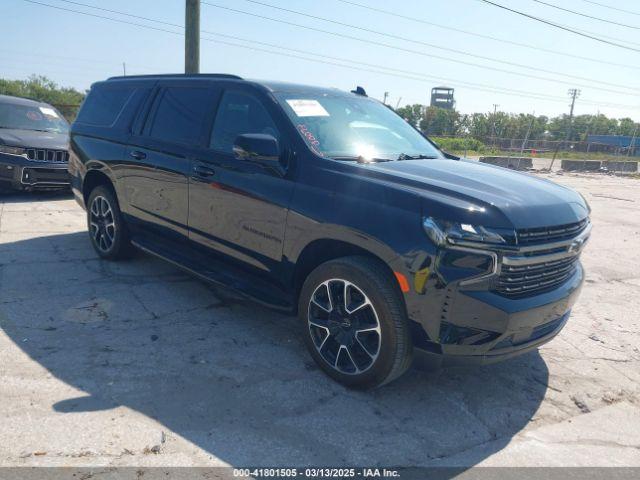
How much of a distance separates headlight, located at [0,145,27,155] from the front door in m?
5.76

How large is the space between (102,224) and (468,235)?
14.0ft

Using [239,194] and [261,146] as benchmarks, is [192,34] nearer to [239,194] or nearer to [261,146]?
[239,194]

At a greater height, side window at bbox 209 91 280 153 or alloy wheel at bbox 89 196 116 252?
side window at bbox 209 91 280 153

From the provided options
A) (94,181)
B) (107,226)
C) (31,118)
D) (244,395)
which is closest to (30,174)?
(31,118)

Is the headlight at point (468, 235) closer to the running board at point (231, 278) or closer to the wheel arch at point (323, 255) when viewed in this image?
the wheel arch at point (323, 255)

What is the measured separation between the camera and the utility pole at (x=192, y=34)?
35.1 ft

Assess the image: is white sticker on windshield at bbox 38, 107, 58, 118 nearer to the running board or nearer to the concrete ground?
the concrete ground

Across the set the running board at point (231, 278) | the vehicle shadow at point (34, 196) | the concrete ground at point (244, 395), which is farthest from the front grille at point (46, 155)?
the running board at point (231, 278)

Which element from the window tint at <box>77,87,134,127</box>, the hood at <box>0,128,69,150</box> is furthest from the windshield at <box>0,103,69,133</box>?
the window tint at <box>77,87,134,127</box>

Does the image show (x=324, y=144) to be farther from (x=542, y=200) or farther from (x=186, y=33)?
(x=186, y=33)

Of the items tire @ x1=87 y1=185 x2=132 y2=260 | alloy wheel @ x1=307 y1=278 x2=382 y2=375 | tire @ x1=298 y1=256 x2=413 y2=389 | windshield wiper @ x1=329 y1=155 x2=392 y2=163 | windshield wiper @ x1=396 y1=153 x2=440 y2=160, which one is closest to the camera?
tire @ x1=298 y1=256 x2=413 y2=389

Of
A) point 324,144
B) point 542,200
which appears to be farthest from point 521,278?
point 324,144

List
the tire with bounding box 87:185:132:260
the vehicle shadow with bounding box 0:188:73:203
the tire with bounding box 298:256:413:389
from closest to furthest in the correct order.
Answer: the tire with bounding box 298:256:413:389 < the tire with bounding box 87:185:132:260 < the vehicle shadow with bounding box 0:188:73:203

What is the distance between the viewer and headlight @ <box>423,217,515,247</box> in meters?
2.83
